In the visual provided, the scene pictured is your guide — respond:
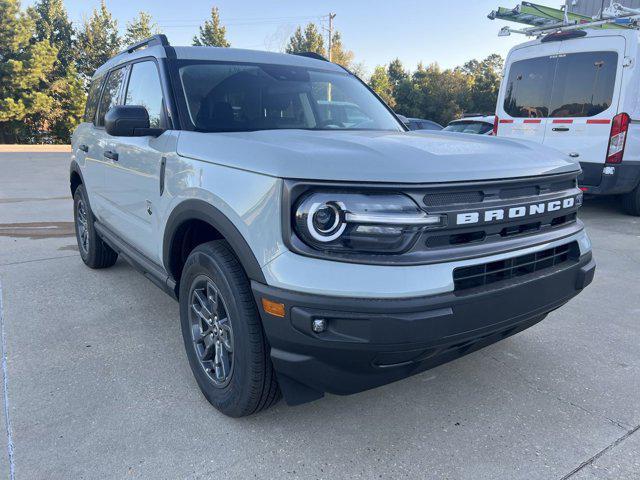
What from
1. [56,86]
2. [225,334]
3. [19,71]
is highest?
[19,71]

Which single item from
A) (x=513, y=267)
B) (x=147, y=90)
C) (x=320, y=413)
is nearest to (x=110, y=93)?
(x=147, y=90)

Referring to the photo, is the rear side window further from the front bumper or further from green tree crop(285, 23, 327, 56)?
green tree crop(285, 23, 327, 56)

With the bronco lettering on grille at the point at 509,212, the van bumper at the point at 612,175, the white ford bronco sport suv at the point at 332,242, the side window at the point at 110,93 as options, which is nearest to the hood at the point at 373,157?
the white ford bronco sport suv at the point at 332,242

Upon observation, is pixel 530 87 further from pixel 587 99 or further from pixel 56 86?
pixel 56 86

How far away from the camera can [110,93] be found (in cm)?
415

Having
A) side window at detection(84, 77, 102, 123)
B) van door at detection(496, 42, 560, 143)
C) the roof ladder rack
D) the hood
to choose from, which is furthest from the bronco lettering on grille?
the roof ladder rack

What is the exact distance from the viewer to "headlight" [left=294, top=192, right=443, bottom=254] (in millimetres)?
1837

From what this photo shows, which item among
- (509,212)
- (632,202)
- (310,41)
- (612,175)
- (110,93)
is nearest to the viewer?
(509,212)

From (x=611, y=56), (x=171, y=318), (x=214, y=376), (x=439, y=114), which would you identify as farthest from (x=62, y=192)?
(x=439, y=114)

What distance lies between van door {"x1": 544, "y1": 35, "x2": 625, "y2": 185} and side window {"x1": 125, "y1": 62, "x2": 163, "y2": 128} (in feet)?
20.0

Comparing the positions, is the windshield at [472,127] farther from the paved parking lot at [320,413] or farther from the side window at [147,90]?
the side window at [147,90]

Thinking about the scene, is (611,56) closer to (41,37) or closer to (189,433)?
(189,433)

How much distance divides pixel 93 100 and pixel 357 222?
12.8 ft

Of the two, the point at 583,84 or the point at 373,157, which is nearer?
the point at 373,157
